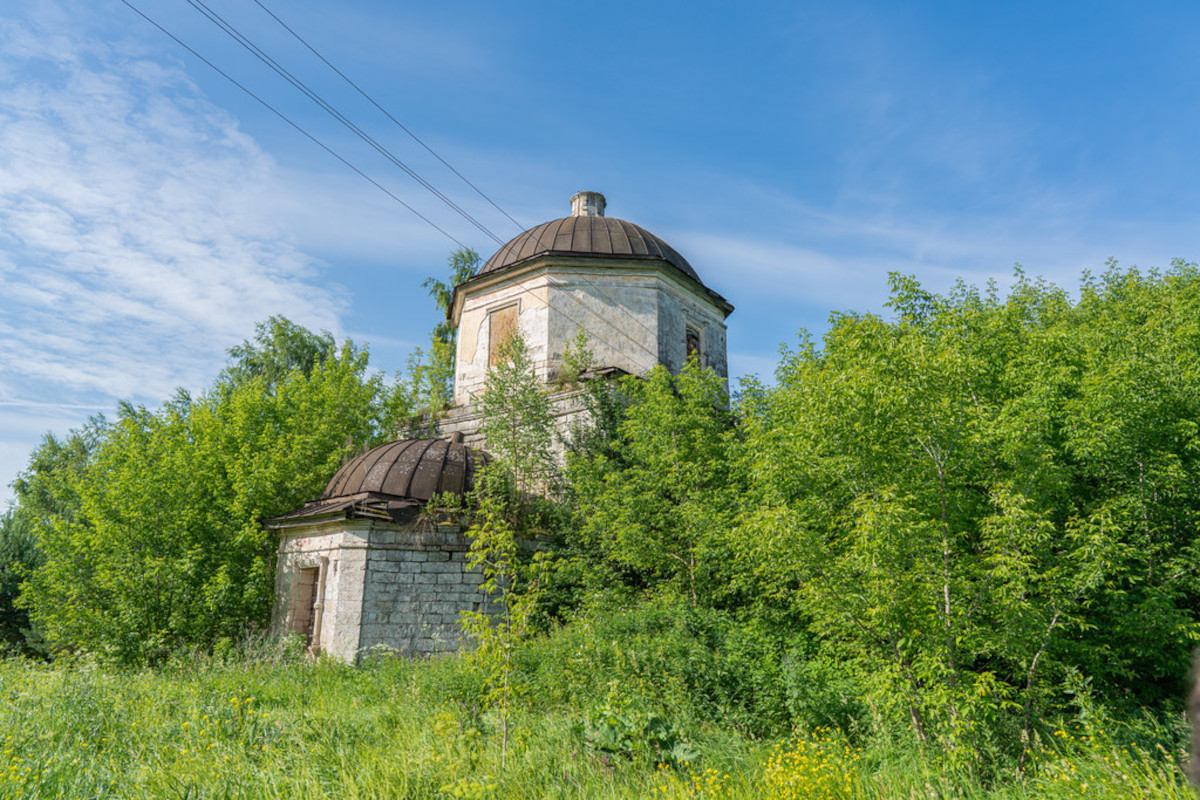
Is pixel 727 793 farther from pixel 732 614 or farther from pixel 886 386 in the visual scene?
pixel 732 614

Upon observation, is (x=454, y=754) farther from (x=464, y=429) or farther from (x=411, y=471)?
(x=464, y=429)

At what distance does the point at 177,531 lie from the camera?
12523 millimetres

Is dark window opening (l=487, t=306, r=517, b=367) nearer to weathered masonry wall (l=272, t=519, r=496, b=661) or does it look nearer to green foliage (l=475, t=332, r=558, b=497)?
green foliage (l=475, t=332, r=558, b=497)

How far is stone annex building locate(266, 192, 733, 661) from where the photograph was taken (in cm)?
1093

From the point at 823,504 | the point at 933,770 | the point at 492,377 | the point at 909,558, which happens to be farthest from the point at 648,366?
the point at 933,770

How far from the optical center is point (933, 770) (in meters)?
5.35

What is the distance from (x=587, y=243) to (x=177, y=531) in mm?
9336

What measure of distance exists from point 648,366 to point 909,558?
8.64m

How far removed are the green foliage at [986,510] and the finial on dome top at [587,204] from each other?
9.89 meters

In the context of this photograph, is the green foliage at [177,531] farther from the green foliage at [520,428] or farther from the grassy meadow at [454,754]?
the grassy meadow at [454,754]

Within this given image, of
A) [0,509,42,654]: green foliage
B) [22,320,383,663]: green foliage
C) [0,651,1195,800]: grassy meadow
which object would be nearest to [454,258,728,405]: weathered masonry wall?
[22,320,383,663]: green foliage

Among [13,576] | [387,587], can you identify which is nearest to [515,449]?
[387,587]

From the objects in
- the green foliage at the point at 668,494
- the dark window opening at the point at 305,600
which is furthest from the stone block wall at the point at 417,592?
the green foliage at the point at 668,494

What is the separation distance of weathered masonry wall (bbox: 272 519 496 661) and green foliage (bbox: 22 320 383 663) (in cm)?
153
